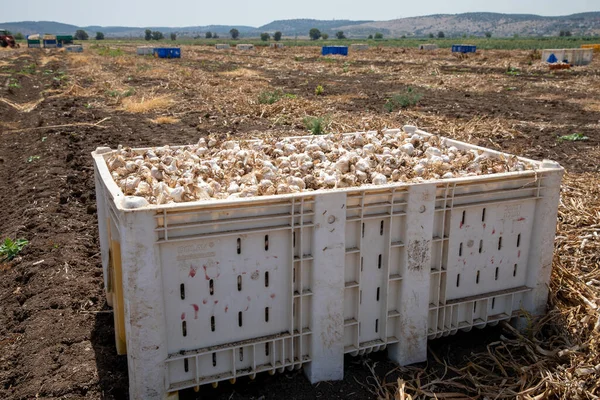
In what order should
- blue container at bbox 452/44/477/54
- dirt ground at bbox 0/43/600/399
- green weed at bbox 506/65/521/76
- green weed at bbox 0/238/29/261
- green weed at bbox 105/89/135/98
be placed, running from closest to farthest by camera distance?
dirt ground at bbox 0/43/600/399 → green weed at bbox 0/238/29/261 → green weed at bbox 105/89/135/98 → green weed at bbox 506/65/521/76 → blue container at bbox 452/44/477/54

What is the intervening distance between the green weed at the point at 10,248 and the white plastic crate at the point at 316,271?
2604 millimetres

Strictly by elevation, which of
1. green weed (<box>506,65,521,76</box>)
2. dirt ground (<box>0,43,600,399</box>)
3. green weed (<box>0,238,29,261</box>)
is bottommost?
green weed (<box>0,238,29,261</box>)

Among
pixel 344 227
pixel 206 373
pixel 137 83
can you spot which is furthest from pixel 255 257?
pixel 137 83

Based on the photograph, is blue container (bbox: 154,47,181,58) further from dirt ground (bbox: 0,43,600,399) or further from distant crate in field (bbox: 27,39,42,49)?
distant crate in field (bbox: 27,39,42,49)

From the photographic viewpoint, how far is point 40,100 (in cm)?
1936

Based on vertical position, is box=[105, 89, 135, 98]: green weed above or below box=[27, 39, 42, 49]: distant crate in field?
below

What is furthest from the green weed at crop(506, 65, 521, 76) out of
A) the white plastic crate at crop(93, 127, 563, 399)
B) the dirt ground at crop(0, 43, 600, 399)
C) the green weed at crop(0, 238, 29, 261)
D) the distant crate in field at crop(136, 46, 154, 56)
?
the distant crate in field at crop(136, 46, 154, 56)

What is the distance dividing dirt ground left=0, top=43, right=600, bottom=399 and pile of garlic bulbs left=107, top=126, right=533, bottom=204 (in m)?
1.18

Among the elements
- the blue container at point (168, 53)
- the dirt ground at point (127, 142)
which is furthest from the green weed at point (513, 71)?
the blue container at point (168, 53)

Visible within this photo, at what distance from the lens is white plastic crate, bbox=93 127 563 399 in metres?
2.81

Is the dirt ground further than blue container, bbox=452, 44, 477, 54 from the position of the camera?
No

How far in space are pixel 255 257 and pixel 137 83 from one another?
81.0ft

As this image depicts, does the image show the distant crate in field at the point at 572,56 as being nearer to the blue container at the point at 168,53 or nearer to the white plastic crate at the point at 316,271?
the blue container at the point at 168,53

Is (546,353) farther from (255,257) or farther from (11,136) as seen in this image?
(11,136)
